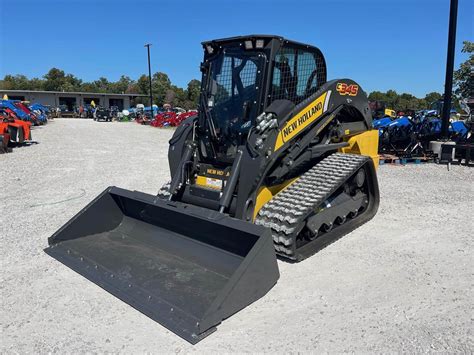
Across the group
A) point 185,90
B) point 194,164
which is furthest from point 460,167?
point 185,90

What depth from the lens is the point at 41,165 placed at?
11.0 metres

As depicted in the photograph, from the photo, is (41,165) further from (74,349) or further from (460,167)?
(460,167)

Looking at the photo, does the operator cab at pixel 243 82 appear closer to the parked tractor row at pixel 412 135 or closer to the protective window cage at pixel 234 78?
the protective window cage at pixel 234 78

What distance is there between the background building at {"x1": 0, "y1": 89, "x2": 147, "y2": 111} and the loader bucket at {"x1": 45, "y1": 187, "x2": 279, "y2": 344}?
61.3 meters

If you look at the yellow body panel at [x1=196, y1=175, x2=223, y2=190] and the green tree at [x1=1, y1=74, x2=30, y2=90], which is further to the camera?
the green tree at [x1=1, y1=74, x2=30, y2=90]

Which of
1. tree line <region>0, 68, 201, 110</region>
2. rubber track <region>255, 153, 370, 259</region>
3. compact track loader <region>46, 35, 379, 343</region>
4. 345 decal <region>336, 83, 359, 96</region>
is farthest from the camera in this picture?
tree line <region>0, 68, 201, 110</region>

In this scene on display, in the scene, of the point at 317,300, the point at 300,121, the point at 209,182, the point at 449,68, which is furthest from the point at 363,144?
the point at 449,68

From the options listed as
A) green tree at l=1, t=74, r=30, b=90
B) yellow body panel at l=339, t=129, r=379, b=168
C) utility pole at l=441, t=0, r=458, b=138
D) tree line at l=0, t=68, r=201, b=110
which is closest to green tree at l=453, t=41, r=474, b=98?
utility pole at l=441, t=0, r=458, b=138

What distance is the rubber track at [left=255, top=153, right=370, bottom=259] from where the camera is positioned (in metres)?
4.04

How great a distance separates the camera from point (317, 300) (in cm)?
347

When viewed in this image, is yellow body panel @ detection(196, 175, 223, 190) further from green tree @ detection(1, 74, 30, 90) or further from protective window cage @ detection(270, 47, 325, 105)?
green tree @ detection(1, 74, 30, 90)

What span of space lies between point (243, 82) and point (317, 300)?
2662 mm

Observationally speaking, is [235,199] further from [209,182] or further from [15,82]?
[15,82]

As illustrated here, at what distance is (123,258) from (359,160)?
→ 3.19 metres
